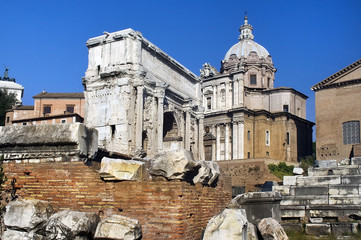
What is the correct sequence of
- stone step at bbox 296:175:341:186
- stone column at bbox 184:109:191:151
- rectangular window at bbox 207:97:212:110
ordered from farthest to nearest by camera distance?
rectangular window at bbox 207:97:212:110 < stone column at bbox 184:109:191:151 < stone step at bbox 296:175:341:186

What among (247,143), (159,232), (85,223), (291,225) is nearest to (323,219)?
(291,225)

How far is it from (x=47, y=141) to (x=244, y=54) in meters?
55.1

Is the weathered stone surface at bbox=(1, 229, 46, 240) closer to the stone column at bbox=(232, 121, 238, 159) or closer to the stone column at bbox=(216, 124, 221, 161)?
the stone column at bbox=(232, 121, 238, 159)

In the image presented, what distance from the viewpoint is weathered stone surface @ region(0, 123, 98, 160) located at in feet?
24.6

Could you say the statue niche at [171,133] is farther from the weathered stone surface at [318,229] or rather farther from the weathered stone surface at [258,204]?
the weathered stone surface at [258,204]

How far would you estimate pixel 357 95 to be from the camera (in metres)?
42.6

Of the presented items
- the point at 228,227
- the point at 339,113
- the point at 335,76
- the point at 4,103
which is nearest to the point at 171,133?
the point at 339,113

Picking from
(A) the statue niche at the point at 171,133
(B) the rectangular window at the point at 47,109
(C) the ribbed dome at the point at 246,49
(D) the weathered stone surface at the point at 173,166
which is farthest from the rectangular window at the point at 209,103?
(D) the weathered stone surface at the point at 173,166

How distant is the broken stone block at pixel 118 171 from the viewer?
276 inches

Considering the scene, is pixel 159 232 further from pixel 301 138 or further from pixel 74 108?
pixel 301 138

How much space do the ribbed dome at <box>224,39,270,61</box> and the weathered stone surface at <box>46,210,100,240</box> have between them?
56029 millimetres

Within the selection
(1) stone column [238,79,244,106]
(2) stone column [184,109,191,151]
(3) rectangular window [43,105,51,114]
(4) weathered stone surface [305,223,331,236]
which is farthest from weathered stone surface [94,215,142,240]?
(3) rectangular window [43,105,51,114]

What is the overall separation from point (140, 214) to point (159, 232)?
40cm

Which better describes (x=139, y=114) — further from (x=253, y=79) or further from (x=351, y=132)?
(x=253, y=79)
